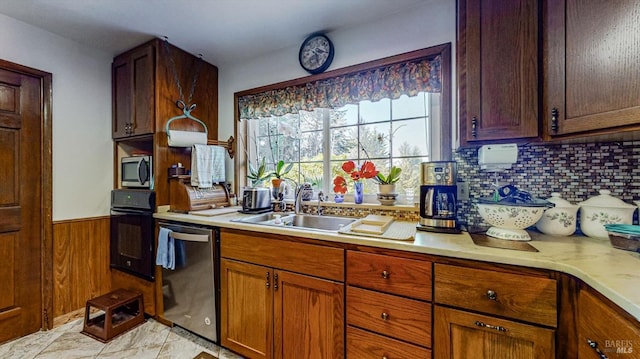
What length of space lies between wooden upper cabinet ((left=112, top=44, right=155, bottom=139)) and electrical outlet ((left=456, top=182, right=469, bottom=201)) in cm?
235

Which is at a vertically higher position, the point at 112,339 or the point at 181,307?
the point at 181,307

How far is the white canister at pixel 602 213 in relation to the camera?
1.17 m

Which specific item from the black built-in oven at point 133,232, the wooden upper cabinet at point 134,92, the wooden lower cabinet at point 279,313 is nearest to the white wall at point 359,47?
the wooden upper cabinet at point 134,92

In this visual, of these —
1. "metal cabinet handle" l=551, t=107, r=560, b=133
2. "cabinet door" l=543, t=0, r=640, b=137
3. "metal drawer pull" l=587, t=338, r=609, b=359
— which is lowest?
"metal drawer pull" l=587, t=338, r=609, b=359

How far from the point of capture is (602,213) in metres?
1.21

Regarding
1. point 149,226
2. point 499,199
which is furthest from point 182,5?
point 499,199

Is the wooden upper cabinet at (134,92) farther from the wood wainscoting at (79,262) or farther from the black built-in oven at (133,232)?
the wood wainscoting at (79,262)

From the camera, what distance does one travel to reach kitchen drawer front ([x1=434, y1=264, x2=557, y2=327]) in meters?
0.93

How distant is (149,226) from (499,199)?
96.4 inches

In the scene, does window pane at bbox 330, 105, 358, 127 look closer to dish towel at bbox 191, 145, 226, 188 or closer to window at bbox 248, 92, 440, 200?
window at bbox 248, 92, 440, 200

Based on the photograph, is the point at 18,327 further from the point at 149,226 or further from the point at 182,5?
the point at 182,5

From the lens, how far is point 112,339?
1858 millimetres

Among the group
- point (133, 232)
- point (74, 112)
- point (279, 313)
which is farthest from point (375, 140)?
point (74, 112)

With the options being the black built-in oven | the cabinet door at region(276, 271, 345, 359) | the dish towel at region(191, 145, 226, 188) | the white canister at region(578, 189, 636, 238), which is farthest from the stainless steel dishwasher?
the white canister at region(578, 189, 636, 238)
